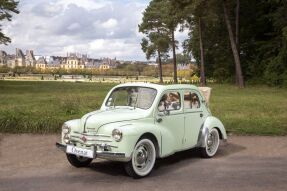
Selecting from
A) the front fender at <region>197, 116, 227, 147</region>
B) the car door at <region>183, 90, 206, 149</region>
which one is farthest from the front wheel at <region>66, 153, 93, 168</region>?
the front fender at <region>197, 116, 227, 147</region>

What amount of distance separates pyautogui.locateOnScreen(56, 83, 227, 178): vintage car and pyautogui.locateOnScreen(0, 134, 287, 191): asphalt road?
332 mm

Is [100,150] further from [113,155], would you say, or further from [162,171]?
[162,171]

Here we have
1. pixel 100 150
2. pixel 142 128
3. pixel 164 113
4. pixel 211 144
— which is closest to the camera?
pixel 100 150

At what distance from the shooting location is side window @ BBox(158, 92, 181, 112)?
30.5 ft

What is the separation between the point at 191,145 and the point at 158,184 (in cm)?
221

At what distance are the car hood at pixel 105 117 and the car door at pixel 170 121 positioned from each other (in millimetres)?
453

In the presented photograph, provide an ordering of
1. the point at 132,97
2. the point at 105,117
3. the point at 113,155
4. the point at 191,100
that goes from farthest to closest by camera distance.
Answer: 1. the point at 191,100
2. the point at 132,97
3. the point at 105,117
4. the point at 113,155

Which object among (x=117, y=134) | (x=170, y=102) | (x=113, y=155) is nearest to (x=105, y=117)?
(x=117, y=134)

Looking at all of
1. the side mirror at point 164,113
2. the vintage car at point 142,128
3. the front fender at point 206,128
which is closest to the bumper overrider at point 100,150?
the vintage car at point 142,128

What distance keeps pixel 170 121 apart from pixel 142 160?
1.19 meters

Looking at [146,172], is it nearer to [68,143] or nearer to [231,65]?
[68,143]

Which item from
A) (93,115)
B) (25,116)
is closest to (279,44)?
(25,116)

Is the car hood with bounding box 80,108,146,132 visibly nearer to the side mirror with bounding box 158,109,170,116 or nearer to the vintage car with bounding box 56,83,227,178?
the vintage car with bounding box 56,83,227,178

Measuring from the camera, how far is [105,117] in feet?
28.0
